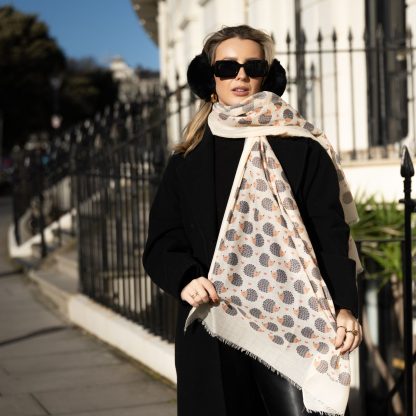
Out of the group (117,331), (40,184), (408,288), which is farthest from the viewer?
(40,184)

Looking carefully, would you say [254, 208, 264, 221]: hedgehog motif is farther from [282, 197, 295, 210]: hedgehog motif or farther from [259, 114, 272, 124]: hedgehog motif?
[259, 114, 272, 124]: hedgehog motif

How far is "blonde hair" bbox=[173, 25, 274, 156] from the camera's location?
3.09 m

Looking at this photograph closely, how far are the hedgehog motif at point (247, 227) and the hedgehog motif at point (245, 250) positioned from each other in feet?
0.14

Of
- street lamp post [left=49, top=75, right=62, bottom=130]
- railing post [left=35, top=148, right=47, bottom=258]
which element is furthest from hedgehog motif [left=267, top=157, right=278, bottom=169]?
street lamp post [left=49, top=75, right=62, bottom=130]

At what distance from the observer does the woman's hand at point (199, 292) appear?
286cm

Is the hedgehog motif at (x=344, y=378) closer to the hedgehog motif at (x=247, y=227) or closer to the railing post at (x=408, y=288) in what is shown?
the hedgehog motif at (x=247, y=227)

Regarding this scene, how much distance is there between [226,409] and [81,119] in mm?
65295

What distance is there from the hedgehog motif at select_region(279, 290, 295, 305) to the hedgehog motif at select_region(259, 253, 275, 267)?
10 centimetres

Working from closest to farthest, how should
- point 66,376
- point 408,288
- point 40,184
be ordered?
1. point 408,288
2. point 66,376
3. point 40,184

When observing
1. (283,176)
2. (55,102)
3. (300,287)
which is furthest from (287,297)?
(55,102)

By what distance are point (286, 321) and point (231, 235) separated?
0.32 meters

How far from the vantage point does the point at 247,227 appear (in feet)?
9.56

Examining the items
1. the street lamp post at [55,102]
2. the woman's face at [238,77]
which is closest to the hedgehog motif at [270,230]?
the woman's face at [238,77]

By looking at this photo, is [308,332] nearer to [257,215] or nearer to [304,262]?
[304,262]
